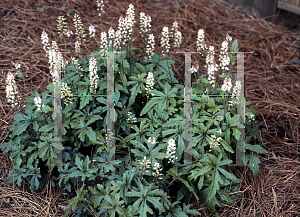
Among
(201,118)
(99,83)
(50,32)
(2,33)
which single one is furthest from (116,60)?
(2,33)

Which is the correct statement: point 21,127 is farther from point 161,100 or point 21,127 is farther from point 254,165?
point 254,165

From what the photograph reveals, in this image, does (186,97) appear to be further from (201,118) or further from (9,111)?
(9,111)

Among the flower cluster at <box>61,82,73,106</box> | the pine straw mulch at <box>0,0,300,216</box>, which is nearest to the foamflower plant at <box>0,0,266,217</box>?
the flower cluster at <box>61,82,73,106</box>

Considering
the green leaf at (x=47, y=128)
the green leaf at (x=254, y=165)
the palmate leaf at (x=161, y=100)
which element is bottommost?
the green leaf at (x=254, y=165)

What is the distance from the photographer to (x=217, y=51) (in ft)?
15.9

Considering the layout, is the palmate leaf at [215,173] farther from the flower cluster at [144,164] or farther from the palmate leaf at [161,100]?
the palmate leaf at [161,100]

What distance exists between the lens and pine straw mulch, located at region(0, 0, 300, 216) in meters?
2.99

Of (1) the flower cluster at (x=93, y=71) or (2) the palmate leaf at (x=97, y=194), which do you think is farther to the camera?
(1) the flower cluster at (x=93, y=71)

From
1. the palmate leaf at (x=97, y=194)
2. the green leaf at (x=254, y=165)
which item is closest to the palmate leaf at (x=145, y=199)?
the palmate leaf at (x=97, y=194)

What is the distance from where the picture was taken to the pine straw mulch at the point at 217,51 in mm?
2988

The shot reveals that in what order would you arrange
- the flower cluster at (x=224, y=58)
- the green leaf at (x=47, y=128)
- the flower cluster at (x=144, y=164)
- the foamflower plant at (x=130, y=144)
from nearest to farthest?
the flower cluster at (x=144, y=164)
the foamflower plant at (x=130, y=144)
the flower cluster at (x=224, y=58)
the green leaf at (x=47, y=128)

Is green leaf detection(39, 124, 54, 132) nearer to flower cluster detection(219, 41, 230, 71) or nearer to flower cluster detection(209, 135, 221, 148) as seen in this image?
flower cluster detection(209, 135, 221, 148)

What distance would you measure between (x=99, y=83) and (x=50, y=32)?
2101 mm

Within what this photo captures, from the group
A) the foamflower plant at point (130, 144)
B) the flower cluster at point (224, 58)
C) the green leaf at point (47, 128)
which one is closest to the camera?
the foamflower plant at point (130, 144)
